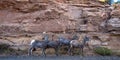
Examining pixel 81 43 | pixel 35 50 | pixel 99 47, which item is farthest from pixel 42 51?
pixel 99 47

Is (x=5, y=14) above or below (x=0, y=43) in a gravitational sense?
above

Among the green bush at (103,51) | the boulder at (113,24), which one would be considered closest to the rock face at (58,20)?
the boulder at (113,24)

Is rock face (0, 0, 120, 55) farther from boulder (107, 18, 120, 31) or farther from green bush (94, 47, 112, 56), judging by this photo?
green bush (94, 47, 112, 56)

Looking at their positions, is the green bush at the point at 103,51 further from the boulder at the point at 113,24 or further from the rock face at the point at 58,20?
the boulder at the point at 113,24

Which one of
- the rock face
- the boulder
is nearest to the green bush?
the rock face

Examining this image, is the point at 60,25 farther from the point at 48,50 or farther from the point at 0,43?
the point at 0,43

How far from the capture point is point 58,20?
25.9 metres

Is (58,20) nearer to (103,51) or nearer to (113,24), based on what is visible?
(113,24)

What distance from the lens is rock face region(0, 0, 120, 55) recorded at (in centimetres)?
2527

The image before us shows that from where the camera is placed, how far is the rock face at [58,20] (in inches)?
995

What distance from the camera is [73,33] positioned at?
25469mm

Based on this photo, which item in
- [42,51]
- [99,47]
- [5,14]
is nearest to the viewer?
[42,51]

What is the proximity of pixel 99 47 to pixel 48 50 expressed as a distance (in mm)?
3532

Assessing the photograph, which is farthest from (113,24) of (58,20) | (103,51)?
(58,20)
